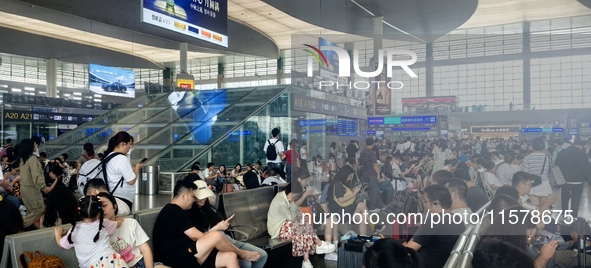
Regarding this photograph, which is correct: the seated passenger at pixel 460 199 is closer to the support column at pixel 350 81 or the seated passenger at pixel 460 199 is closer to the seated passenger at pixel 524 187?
the seated passenger at pixel 524 187

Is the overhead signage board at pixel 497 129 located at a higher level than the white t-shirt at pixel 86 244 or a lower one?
higher

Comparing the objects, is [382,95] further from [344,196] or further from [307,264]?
[307,264]

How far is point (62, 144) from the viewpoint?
56.2ft

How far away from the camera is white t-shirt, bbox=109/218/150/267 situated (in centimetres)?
381

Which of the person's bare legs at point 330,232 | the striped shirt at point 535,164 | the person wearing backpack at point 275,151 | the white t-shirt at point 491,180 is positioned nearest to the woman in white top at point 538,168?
the striped shirt at point 535,164

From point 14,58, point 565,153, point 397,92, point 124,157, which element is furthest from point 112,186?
point 14,58

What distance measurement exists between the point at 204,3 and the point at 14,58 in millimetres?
32002

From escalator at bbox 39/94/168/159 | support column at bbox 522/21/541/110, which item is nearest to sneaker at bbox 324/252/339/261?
support column at bbox 522/21/541/110

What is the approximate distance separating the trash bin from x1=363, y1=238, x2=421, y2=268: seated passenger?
1098 centimetres

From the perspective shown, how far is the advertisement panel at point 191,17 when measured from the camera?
899cm

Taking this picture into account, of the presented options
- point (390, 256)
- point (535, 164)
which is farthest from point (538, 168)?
point (390, 256)

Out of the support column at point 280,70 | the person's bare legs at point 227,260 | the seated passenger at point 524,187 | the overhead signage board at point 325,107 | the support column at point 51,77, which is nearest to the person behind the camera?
the seated passenger at point 524,187

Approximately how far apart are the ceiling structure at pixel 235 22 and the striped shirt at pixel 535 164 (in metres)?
1.30

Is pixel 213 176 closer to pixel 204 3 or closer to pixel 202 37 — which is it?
pixel 202 37
